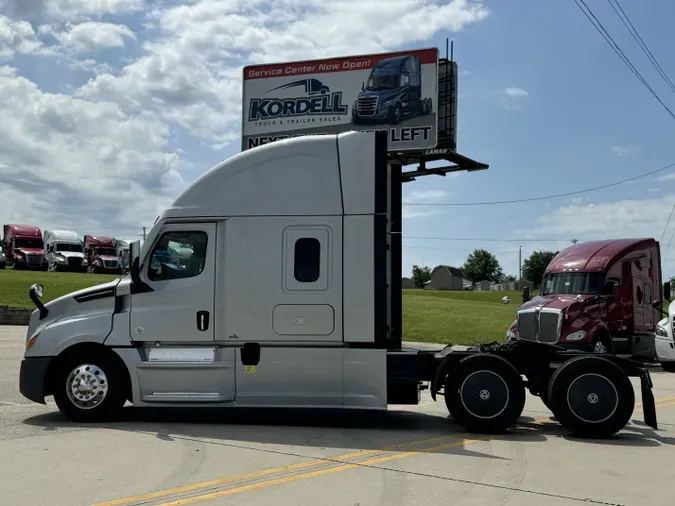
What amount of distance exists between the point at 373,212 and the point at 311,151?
112 cm

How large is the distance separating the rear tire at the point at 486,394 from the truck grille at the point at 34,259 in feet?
152

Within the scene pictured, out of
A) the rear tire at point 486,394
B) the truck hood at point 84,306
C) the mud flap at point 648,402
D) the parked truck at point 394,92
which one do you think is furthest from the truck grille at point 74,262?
the mud flap at point 648,402

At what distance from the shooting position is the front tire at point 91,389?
29.3 ft

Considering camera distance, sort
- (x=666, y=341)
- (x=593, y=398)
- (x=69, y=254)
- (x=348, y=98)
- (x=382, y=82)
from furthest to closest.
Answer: (x=69, y=254) < (x=348, y=98) < (x=382, y=82) < (x=666, y=341) < (x=593, y=398)

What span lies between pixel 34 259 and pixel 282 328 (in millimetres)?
45386

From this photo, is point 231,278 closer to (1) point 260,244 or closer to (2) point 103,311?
(1) point 260,244

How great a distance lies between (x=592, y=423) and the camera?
8492 mm

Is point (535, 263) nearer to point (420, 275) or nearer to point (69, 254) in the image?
point (420, 275)

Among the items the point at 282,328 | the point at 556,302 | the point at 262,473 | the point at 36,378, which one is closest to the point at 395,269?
the point at 282,328

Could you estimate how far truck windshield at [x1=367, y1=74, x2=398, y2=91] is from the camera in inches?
1057

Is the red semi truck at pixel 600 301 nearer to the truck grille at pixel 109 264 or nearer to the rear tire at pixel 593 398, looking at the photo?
the rear tire at pixel 593 398

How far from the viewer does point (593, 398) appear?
8531mm

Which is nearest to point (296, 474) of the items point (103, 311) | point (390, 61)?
point (103, 311)

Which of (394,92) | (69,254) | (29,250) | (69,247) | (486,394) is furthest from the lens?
(69,247)
